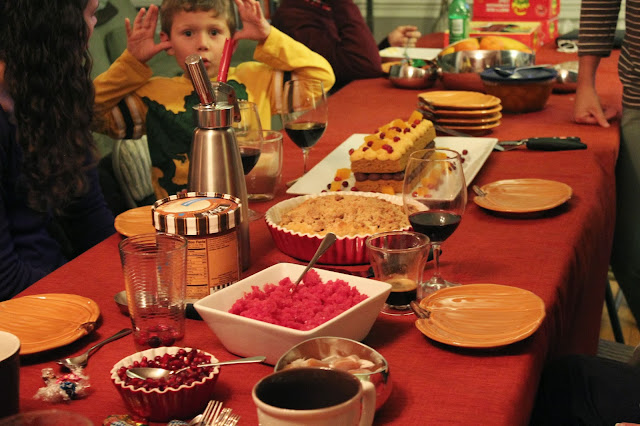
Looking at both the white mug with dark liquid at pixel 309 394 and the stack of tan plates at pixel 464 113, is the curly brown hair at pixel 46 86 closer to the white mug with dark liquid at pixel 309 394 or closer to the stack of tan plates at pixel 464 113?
the stack of tan plates at pixel 464 113

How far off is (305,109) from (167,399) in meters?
1.09

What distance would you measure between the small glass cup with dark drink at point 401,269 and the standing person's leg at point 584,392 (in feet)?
1.14

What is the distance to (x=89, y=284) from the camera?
4.21ft

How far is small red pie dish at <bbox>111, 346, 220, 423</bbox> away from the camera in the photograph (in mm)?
835

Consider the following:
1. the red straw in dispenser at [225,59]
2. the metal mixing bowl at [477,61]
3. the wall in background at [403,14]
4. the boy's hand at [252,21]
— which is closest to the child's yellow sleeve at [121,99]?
the boy's hand at [252,21]

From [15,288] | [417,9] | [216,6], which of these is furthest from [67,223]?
[417,9]

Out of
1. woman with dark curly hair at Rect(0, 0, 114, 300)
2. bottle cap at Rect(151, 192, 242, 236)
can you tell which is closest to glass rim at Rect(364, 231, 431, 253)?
bottle cap at Rect(151, 192, 242, 236)

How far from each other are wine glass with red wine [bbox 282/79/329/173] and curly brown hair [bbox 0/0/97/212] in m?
0.54

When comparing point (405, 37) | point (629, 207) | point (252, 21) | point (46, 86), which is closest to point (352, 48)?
point (405, 37)

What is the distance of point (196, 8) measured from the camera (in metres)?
2.28

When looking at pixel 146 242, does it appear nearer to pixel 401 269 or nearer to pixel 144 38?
pixel 401 269

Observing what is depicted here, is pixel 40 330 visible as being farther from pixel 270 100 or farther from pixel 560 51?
pixel 560 51

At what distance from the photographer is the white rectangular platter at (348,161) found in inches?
67.6

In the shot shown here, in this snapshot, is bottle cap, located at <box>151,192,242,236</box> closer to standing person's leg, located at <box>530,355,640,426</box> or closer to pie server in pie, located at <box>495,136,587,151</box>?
standing person's leg, located at <box>530,355,640,426</box>
